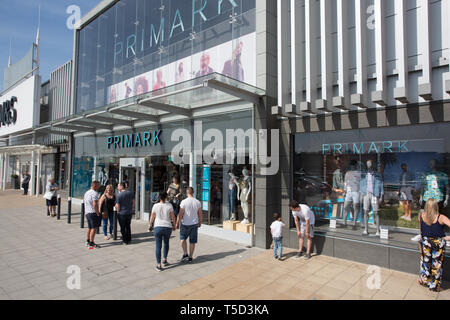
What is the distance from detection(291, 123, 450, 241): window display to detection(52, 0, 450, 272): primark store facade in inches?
1.0

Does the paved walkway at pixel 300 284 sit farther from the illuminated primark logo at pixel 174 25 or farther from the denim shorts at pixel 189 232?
the illuminated primark logo at pixel 174 25

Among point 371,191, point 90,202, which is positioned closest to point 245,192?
point 371,191

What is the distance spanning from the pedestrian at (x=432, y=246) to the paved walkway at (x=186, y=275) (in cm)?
22

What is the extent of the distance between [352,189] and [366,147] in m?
1.21

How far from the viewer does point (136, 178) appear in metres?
11.7

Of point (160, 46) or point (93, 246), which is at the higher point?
→ point (160, 46)

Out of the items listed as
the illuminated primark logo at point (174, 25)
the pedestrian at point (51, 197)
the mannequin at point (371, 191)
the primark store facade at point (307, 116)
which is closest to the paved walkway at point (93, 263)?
the primark store facade at point (307, 116)

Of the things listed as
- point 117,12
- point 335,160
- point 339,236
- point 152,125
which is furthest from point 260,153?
point 117,12

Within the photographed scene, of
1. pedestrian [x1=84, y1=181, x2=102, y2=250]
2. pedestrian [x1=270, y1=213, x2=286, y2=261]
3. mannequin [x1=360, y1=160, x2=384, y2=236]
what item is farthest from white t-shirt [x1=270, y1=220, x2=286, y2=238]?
pedestrian [x1=84, y1=181, x2=102, y2=250]

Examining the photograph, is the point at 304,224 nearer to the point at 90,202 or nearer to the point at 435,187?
the point at 435,187

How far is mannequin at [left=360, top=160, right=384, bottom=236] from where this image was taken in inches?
267

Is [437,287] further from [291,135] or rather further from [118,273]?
[118,273]

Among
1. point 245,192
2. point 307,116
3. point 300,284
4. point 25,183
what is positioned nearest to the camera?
point 300,284

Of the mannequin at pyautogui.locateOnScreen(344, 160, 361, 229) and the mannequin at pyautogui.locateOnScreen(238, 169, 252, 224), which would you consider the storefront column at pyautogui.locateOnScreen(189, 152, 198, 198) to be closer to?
the mannequin at pyautogui.locateOnScreen(238, 169, 252, 224)
